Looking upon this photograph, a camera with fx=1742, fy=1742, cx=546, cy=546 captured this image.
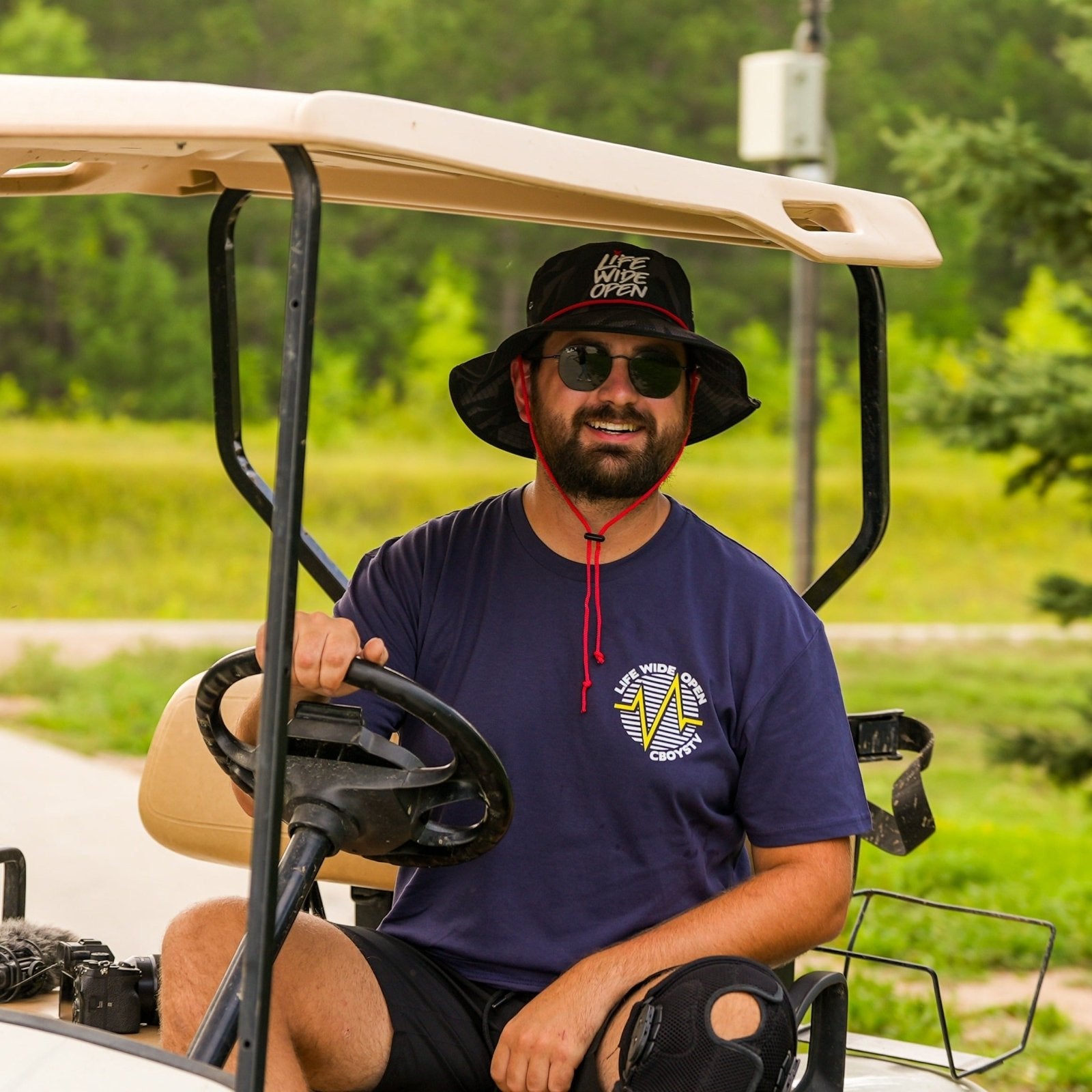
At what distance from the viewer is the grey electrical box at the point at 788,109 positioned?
8633 mm

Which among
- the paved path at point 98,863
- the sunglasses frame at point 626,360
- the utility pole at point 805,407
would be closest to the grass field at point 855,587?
the utility pole at point 805,407

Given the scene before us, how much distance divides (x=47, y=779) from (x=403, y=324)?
892 inches

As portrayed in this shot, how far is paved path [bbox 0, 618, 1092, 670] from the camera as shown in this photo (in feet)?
45.1

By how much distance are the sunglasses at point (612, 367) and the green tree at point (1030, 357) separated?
436cm

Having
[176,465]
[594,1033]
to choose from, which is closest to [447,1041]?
[594,1033]

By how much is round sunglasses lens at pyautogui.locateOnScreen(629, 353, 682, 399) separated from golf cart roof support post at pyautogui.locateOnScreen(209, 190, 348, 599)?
2.11 feet

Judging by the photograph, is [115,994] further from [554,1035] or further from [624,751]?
[624,751]

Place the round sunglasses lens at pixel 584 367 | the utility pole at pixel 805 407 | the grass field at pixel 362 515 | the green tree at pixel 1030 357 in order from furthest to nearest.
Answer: the grass field at pixel 362 515, the utility pole at pixel 805 407, the green tree at pixel 1030 357, the round sunglasses lens at pixel 584 367

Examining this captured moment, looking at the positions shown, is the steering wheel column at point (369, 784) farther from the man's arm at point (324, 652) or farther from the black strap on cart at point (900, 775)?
the black strap on cart at point (900, 775)

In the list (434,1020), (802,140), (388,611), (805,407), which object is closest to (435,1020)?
(434,1020)

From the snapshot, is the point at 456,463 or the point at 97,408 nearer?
the point at 456,463

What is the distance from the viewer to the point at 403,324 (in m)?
30.3

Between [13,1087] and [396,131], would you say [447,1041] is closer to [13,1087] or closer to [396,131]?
[13,1087]

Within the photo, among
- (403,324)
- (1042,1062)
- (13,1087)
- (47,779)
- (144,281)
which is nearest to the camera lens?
(13,1087)
